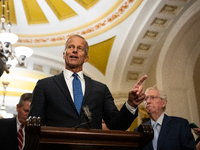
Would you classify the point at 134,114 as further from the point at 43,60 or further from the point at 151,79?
→ the point at 43,60

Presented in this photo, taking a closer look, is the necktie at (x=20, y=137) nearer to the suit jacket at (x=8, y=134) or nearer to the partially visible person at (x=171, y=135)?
the suit jacket at (x=8, y=134)

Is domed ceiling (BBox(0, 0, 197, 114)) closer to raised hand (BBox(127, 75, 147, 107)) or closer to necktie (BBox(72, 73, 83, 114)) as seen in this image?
necktie (BBox(72, 73, 83, 114))

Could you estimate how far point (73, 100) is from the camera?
145 cm

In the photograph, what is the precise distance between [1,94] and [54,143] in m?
10.0

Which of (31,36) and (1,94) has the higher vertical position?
(31,36)

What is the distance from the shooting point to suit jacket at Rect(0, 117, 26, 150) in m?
→ 1.84

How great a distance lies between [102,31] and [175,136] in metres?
5.15

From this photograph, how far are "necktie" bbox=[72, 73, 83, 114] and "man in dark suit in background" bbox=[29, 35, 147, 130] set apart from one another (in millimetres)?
17

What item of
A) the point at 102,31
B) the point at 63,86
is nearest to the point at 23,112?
the point at 63,86

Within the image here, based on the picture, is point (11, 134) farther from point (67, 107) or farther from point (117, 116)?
point (117, 116)

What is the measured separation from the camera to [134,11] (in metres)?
6.11

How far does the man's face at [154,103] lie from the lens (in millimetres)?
2708

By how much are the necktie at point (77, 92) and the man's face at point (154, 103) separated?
1.39 meters

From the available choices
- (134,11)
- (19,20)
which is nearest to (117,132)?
(134,11)
